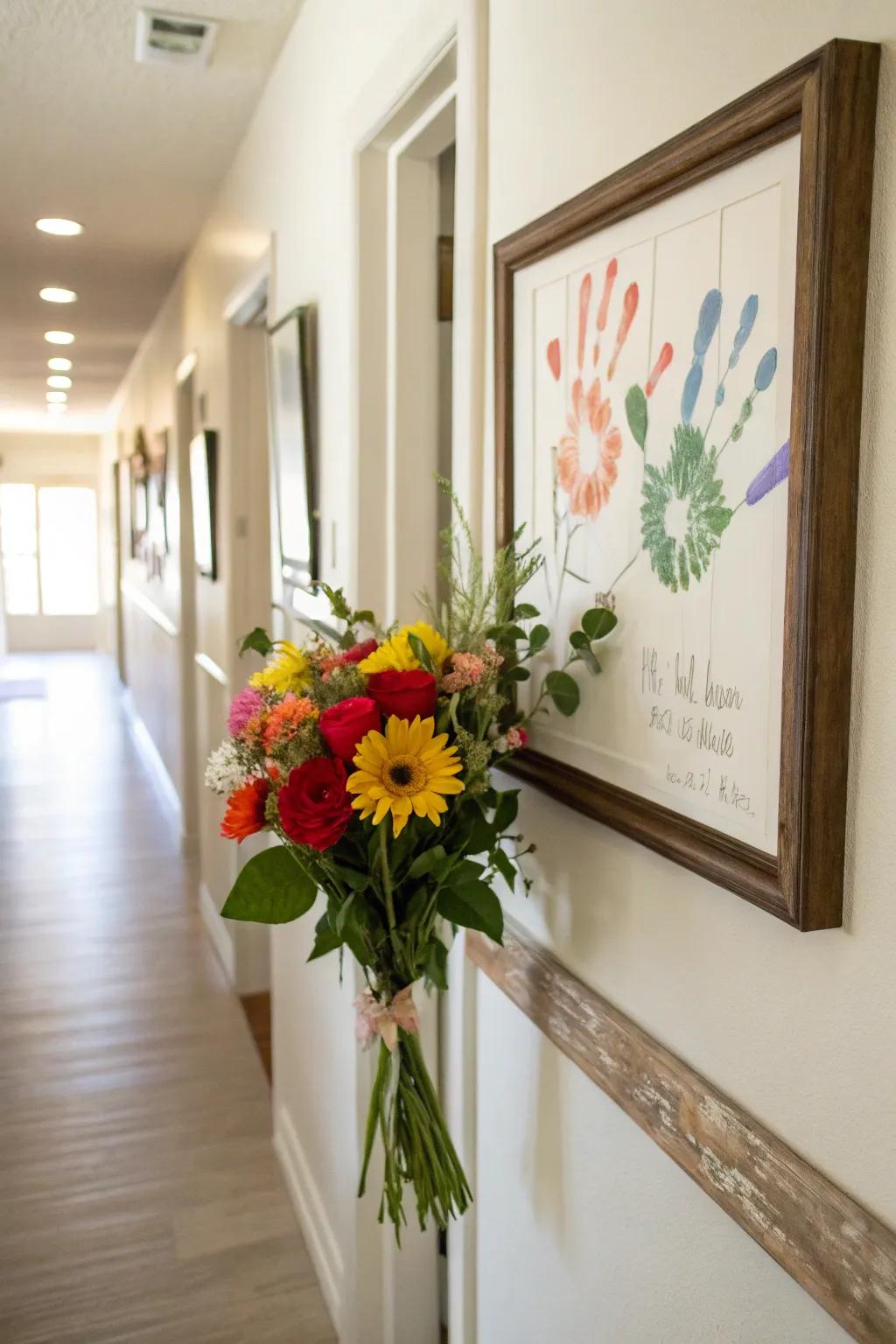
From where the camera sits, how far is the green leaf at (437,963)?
1386 millimetres

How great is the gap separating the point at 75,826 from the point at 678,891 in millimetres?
5244

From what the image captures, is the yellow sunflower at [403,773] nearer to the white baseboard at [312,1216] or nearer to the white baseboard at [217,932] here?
the white baseboard at [312,1216]

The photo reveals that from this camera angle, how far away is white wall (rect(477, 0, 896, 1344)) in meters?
0.78

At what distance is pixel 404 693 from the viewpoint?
1.17 metres

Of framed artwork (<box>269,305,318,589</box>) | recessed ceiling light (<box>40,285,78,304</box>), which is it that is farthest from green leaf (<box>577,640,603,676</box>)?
recessed ceiling light (<box>40,285,78,304</box>)

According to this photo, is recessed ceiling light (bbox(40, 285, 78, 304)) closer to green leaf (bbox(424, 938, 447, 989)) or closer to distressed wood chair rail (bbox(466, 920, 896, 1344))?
green leaf (bbox(424, 938, 447, 989))

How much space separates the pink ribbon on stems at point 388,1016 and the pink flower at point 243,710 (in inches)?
14.9

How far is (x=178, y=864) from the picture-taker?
5188 millimetres

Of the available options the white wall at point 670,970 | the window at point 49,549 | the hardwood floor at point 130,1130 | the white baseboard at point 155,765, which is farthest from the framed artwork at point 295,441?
the window at point 49,549

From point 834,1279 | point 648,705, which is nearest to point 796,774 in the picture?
point 648,705

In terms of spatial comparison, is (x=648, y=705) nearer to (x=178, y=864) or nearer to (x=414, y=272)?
(x=414, y=272)

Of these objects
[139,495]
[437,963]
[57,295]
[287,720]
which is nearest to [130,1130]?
[437,963]

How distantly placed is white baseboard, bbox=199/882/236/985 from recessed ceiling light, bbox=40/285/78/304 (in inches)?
105

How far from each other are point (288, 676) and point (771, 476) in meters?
0.63
